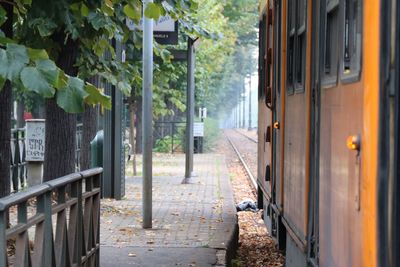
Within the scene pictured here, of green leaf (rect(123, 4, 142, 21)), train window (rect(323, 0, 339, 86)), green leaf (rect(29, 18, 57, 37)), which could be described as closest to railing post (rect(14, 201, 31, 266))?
Result: train window (rect(323, 0, 339, 86))

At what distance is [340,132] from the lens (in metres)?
3.56

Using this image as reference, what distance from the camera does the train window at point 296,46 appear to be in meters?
5.12

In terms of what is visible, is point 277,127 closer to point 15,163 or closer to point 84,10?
point 84,10

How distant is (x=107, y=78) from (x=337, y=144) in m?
6.30

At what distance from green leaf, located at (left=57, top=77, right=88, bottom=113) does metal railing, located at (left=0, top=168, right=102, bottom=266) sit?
0.50 metres

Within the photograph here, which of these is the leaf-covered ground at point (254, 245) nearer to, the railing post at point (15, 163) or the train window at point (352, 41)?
the railing post at point (15, 163)

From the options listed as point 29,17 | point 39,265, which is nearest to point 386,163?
point 39,265

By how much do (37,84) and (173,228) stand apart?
21.3 ft

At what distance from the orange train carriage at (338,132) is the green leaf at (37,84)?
4.72ft

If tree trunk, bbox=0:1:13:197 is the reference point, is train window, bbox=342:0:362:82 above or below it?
above

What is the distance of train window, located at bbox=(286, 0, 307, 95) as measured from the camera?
16.8ft

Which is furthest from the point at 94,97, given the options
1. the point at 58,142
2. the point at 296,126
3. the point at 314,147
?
the point at 58,142

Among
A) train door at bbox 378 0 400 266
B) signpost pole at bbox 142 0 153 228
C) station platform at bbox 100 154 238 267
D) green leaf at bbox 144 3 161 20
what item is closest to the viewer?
train door at bbox 378 0 400 266

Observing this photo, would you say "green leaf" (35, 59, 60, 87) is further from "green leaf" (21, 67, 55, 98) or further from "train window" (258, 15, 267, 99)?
"train window" (258, 15, 267, 99)
